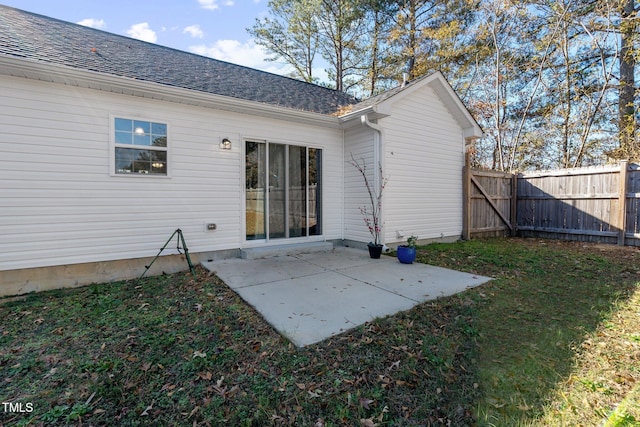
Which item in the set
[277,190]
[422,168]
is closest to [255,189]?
[277,190]

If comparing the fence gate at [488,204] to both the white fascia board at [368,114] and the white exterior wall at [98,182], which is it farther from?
the white exterior wall at [98,182]

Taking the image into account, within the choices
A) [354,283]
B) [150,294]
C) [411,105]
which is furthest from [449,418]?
[411,105]

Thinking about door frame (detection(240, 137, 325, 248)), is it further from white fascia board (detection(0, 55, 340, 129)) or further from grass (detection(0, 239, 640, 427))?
grass (detection(0, 239, 640, 427))

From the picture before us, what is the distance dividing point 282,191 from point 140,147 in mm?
2697

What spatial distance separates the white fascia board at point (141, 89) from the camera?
13.1 ft

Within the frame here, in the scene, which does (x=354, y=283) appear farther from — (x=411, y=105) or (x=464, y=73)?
(x=464, y=73)

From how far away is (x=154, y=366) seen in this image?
2.47m

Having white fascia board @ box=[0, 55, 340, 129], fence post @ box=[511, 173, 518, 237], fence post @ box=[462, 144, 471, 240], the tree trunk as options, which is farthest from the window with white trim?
the tree trunk

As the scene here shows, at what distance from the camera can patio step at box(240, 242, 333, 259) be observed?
19.2ft

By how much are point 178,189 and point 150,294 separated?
76.1 inches

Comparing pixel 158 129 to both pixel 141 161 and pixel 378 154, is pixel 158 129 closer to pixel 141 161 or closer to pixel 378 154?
pixel 141 161

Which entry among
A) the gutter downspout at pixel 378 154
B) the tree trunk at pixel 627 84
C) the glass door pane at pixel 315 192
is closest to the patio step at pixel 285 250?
the glass door pane at pixel 315 192

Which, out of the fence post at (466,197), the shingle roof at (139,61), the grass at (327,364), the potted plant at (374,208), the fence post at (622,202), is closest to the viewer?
the grass at (327,364)

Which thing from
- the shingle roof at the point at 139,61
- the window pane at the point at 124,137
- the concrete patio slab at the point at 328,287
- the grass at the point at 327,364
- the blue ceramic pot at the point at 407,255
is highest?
the shingle roof at the point at 139,61
